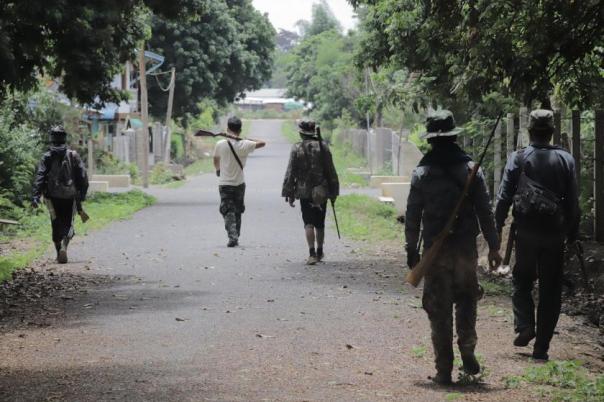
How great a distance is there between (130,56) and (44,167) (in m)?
4.60

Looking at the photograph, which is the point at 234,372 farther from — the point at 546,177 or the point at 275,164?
the point at 275,164

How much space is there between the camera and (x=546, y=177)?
348 inches

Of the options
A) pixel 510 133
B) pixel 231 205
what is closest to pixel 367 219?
pixel 510 133

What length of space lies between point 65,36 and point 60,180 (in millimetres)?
2080

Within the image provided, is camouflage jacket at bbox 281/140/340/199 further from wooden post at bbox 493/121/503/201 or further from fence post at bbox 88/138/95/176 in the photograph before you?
fence post at bbox 88/138/95/176

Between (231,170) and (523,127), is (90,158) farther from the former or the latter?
(523,127)

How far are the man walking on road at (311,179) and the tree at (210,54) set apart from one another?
36254 millimetres

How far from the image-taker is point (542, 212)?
28.8 feet

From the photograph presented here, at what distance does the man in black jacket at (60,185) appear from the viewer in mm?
15336

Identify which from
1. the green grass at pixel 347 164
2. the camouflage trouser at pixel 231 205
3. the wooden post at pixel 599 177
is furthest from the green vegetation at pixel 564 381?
the green grass at pixel 347 164

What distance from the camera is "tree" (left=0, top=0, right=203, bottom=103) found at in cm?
1288

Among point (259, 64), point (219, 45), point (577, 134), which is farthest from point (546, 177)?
point (259, 64)

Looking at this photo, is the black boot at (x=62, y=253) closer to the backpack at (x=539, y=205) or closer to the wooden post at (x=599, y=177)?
the wooden post at (x=599, y=177)

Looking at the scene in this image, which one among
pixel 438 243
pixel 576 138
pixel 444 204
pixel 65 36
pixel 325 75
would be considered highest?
pixel 325 75
